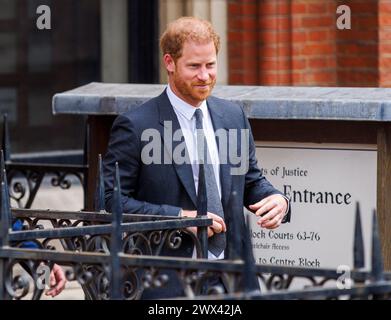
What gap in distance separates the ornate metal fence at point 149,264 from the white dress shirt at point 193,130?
266mm

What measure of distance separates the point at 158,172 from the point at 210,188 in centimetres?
22

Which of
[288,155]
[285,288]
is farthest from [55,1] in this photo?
[285,288]

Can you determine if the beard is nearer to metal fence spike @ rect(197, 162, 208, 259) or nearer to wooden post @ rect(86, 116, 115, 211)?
metal fence spike @ rect(197, 162, 208, 259)

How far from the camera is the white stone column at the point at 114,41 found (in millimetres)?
12070

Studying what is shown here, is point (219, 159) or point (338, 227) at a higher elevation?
point (219, 159)

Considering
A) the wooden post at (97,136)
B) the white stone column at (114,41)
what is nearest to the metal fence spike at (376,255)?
the wooden post at (97,136)

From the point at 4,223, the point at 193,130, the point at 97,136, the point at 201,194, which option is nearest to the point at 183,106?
the point at 193,130

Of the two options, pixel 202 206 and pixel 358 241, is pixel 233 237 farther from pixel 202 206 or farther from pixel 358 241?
pixel 202 206

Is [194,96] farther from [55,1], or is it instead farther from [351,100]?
[55,1]

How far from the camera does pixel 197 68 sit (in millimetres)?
5637

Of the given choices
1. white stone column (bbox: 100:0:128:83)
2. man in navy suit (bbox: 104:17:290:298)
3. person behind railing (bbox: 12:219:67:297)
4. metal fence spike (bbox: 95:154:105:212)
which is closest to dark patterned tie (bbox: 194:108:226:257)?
man in navy suit (bbox: 104:17:290:298)

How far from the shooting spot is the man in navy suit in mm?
5656

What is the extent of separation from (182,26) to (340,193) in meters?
1.84
